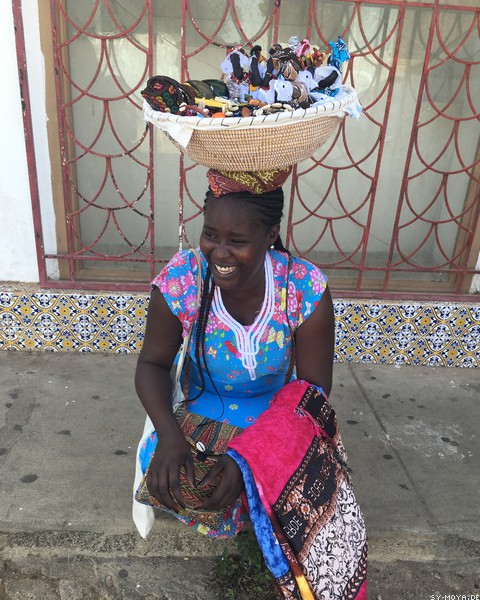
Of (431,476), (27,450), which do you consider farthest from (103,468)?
(431,476)

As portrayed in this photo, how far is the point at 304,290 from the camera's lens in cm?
183

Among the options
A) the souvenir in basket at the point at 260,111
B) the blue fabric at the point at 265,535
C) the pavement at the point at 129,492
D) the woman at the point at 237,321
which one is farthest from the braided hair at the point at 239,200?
the pavement at the point at 129,492

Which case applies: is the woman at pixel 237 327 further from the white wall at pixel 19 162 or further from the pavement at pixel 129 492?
the white wall at pixel 19 162

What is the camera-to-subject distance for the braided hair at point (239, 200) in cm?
159

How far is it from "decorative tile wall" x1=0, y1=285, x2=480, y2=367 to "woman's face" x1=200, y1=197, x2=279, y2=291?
1567 mm

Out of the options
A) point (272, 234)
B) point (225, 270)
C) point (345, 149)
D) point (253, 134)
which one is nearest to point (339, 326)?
point (345, 149)

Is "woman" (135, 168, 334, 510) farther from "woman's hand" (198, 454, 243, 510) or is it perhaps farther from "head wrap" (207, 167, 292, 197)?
"woman's hand" (198, 454, 243, 510)

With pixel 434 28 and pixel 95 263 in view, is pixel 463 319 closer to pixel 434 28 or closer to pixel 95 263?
pixel 434 28

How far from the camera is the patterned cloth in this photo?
150cm

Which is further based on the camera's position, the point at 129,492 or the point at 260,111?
the point at 129,492

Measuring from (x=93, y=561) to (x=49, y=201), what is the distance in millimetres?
2055

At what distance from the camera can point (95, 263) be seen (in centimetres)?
335

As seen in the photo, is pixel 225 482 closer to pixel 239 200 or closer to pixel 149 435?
pixel 149 435

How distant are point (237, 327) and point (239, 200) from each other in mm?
494
